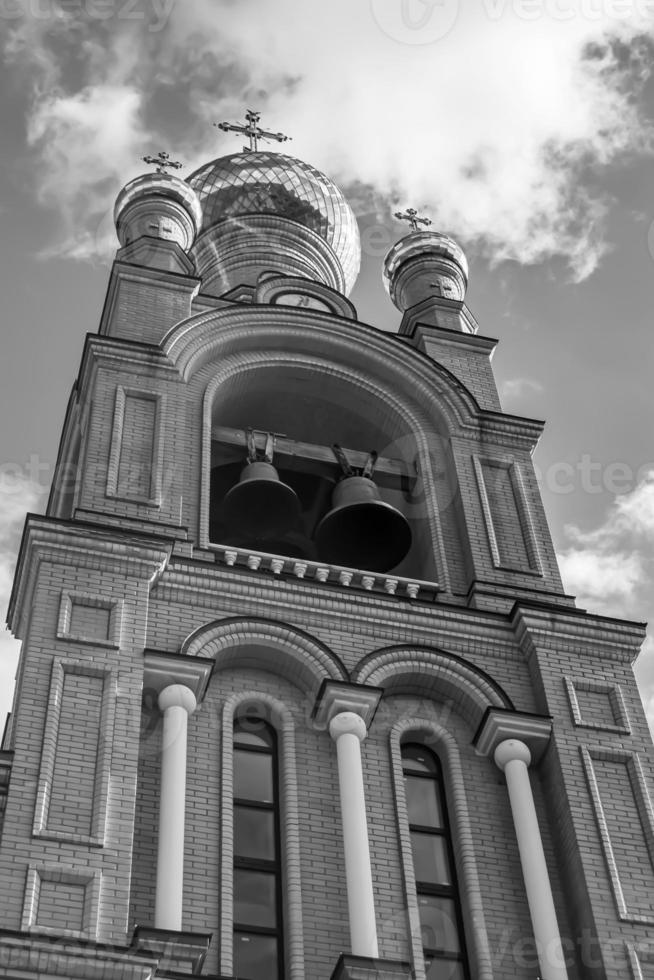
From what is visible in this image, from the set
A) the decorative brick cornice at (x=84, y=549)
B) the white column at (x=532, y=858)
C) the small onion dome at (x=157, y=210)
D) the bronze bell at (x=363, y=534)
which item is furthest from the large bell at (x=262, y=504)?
the small onion dome at (x=157, y=210)

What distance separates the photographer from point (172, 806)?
34.6ft

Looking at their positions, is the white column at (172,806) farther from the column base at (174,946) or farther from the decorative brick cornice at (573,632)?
the decorative brick cornice at (573,632)

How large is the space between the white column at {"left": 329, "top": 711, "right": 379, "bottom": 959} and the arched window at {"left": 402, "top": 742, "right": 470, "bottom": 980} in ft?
1.61

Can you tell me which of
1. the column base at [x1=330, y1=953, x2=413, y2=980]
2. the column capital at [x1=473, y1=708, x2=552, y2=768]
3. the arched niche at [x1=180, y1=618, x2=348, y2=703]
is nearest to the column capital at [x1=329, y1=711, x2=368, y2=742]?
the arched niche at [x1=180, y1=618, x2=348, y2=703]

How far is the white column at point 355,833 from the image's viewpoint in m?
10.2

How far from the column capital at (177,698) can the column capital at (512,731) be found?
6.74 ft

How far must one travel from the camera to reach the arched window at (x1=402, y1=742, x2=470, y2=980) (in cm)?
1060

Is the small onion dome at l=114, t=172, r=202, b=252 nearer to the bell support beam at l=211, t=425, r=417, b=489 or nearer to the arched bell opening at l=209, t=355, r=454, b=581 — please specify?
the arched bell opening at l=209, t=355, r=454, b=581

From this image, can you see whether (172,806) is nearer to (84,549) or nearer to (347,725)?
(347,725)

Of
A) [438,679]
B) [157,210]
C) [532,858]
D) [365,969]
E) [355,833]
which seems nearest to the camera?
[365,969]

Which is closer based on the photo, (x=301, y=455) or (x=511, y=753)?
(x=511, y=753)

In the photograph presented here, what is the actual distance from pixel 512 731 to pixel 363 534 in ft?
8.37

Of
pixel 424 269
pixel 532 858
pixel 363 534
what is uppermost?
pixel 424 269

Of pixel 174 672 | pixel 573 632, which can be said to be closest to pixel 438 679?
pixel 573 632
